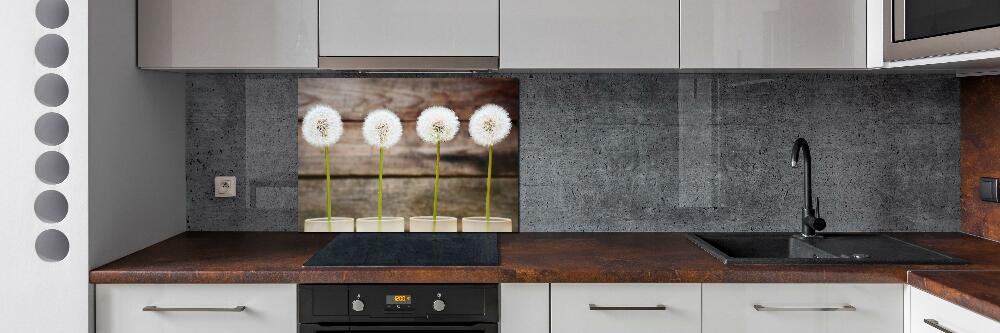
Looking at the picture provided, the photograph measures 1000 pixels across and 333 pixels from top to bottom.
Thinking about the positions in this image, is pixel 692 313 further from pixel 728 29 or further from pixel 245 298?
pixel 245 298

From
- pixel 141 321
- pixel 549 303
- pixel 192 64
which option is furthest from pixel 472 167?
pixel 141 321

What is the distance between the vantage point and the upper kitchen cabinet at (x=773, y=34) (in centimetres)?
213

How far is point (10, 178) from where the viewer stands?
1.88 m

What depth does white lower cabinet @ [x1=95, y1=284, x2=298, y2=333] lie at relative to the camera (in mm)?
1856

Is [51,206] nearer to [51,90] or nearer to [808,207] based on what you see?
[51,90]

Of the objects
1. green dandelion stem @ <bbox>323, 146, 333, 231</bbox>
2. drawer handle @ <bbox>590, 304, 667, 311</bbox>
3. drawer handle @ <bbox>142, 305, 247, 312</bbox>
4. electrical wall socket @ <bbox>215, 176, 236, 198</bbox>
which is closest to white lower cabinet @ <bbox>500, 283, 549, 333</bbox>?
drawer handle @ <bbox>590, 304, 667, 311</bbox>

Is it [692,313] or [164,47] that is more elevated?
[164,47]

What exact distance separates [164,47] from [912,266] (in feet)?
7.00

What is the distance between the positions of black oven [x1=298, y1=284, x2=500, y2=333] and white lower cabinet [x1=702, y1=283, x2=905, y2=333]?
583mm

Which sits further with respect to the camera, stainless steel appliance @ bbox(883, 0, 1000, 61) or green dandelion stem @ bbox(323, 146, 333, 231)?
green dandelion stem @ bbox(323, 146, 333, 231)

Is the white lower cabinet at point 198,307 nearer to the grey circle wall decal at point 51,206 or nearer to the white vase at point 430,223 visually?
the grey circle wall decal at point 51,206

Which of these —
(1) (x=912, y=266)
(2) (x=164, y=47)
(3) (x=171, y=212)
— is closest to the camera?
(1) (x=912, y=266)

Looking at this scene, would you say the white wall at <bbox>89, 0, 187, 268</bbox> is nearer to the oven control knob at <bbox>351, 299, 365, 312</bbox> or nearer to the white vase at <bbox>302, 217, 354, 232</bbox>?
the white vase at <bbox>302, 217, 354, 232</bbox>

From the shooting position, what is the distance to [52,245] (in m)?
1.93
